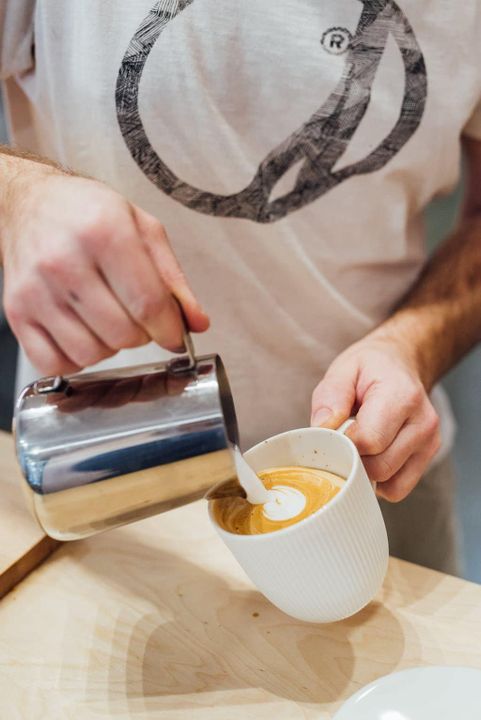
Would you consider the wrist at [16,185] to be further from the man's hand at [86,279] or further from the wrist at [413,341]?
the wrist at [413,341]

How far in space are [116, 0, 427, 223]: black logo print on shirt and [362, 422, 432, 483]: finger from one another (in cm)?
35

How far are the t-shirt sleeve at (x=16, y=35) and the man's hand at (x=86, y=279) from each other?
377mm

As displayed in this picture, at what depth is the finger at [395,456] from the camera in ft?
2.45

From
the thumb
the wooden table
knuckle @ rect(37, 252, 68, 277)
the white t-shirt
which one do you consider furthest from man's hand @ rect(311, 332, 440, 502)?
knuckle @ rect(37, 252, 68, 277)

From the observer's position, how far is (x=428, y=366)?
995 millimetres

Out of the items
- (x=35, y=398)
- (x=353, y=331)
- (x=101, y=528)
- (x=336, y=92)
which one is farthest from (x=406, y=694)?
(x=336, y=92)

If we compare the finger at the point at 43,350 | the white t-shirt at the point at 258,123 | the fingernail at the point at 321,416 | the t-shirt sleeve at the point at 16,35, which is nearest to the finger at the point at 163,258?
the finger at the point at 43,350

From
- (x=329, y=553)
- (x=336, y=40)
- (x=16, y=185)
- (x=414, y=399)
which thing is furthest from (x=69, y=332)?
(x=336, y=40)

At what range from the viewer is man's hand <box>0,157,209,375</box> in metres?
0.54

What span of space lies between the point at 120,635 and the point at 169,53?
0.67 m

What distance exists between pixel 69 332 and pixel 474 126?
2.37 ft

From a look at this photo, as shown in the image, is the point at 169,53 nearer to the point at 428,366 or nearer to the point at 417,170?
the point at 417,170

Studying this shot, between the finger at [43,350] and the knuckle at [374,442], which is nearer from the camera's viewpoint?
the finger at [43,350]

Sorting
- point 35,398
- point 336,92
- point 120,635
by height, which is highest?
point 336,92
